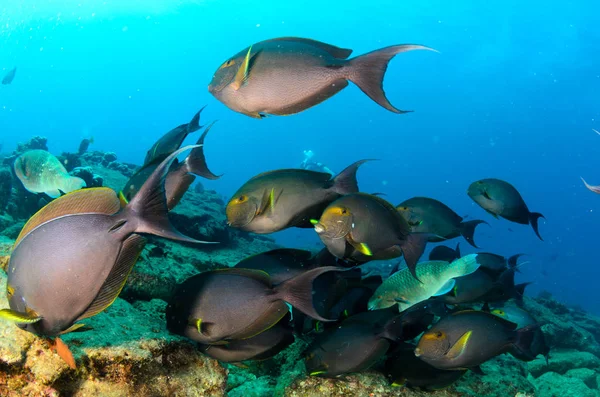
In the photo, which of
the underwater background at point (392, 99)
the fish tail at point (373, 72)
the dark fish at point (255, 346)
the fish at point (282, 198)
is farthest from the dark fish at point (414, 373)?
the underwater background at point (392, 99)

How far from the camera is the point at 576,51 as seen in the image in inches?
2800

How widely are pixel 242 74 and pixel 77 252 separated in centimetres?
120

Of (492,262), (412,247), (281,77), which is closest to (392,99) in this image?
(492,262)

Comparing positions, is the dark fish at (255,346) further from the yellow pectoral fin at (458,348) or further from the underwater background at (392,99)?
the underwater background at (392,99)

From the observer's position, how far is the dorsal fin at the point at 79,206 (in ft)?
4.90

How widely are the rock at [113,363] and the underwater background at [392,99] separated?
731 centimetres

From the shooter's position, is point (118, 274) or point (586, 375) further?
point (586, 375)

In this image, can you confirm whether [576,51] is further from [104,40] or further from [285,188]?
[104,40]

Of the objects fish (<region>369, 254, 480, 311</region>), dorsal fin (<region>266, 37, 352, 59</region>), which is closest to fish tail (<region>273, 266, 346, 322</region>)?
fish (<region>369, 254, 480, 311</region>)

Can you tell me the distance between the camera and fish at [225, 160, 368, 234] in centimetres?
236

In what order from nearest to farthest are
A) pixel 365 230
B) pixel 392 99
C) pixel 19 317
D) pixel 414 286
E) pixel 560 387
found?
pixel 19 317 < pixel 365 230 < pixel 414 286 < pixel 560 387 < pixel 392 99

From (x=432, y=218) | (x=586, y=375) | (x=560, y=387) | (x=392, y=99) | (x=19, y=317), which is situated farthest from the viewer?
(x=392, y=99)

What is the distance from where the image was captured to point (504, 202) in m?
4.24

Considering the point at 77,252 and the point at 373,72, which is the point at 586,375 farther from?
the point at 77,252
